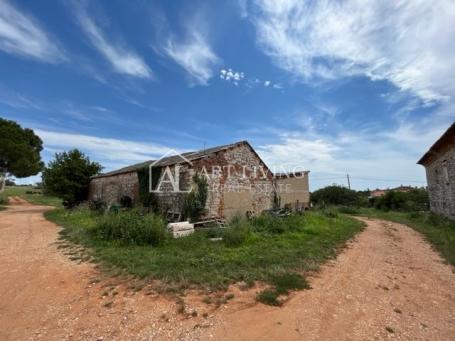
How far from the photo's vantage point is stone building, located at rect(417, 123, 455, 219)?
1217 centimetres

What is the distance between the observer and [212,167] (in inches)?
489

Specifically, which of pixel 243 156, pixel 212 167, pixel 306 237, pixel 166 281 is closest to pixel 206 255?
pixel 166 281

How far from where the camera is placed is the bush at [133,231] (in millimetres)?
7203

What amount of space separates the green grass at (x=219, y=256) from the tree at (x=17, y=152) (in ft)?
59.9

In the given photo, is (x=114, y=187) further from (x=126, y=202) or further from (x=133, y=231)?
(x=133, y=231)

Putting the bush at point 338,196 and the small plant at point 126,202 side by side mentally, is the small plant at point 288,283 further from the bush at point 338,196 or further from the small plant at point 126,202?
the bush at point 338,196

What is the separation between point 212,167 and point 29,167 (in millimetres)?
21306

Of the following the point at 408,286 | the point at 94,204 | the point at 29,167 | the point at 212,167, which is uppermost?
the point at 29,167

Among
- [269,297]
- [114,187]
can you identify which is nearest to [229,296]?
[269,297]

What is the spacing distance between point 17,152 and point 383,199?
36.8 meters

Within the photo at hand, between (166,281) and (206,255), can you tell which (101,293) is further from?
(206,255)

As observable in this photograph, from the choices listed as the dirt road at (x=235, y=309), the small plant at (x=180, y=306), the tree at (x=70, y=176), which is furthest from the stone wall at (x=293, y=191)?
the tree at (x=70, y=176)

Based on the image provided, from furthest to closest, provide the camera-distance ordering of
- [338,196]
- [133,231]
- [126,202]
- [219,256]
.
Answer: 1. [338,196]
2. [126,202]
3. [133,231]
4. [219,256]

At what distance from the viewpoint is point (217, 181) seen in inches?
492
